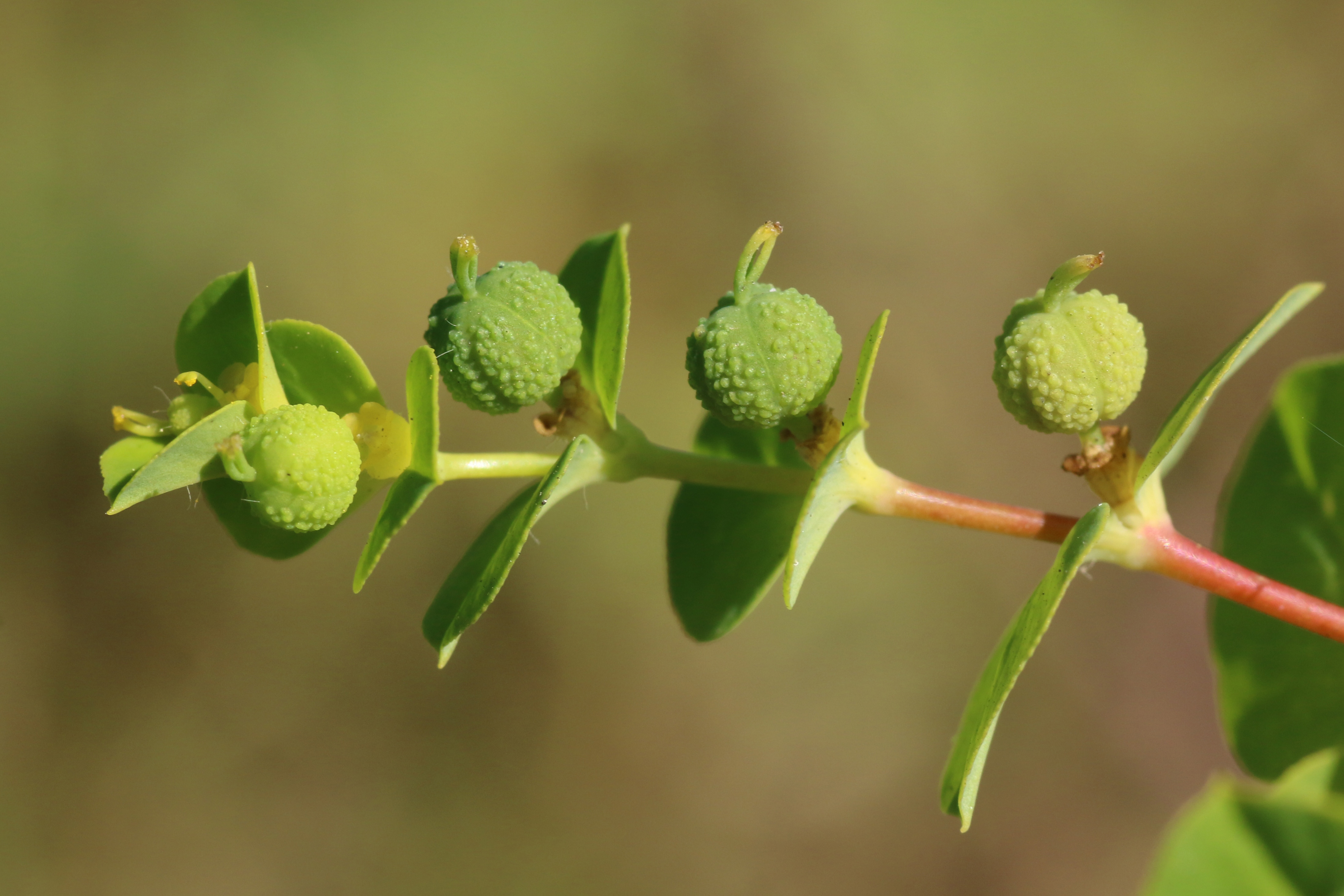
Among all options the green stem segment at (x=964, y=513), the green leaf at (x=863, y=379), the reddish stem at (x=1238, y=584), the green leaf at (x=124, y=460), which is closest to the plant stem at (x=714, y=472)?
the green stem segment at (x=964, y=513)

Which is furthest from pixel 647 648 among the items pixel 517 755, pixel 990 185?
pixel 990 185

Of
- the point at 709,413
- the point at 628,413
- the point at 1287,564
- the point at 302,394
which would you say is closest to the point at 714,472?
the point at 709,413

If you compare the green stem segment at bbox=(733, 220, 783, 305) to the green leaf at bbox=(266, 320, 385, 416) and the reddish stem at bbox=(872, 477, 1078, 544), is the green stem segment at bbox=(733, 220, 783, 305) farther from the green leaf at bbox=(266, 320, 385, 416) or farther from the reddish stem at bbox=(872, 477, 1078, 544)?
the green leaf at bbox=(266, 320, 385, 416)

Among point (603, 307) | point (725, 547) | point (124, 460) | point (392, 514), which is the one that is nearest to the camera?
point (392, 514)

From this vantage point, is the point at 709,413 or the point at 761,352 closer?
the point at 761,352

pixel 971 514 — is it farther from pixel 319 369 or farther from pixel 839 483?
pixel 319 369

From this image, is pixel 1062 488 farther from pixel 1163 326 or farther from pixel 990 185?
pixel 990 185
